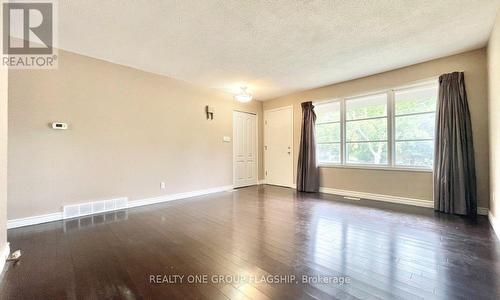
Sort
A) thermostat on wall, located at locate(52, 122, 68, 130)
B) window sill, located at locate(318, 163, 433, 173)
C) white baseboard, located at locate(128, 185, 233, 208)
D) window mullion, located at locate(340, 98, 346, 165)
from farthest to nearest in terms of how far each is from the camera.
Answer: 1. window mullion, located at locate(340, 98, 346, 165)
2. white baseboard, located at locate(128, 185, 233, 208)
3. window sill, located at locate(318, 163, 433, 173)
4. thermostat on wall, located at locate(52, 122, 68, 130)

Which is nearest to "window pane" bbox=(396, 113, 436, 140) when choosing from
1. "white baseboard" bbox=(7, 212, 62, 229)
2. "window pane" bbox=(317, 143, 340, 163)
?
"window pane" bbox=(317, 143, 340, 163)

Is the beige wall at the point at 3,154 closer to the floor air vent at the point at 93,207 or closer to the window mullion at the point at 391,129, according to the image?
the floor air vent at the point at 93,207

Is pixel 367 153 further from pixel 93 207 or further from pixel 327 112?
pixel 93 207

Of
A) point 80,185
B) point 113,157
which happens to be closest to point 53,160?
point 80,185

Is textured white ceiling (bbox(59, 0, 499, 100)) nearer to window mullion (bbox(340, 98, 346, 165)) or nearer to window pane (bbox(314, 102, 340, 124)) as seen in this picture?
window mullion (bbox(340, 98, 346, 165))

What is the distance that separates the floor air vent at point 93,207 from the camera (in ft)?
11.2

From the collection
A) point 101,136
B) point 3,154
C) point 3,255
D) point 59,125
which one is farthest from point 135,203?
point 3,154

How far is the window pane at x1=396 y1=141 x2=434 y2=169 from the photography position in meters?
3.99

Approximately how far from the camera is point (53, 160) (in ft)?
10.9

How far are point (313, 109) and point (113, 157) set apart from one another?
14.9ft

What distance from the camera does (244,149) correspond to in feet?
20.9

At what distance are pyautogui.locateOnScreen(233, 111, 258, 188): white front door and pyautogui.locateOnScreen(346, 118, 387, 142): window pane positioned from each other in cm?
267
